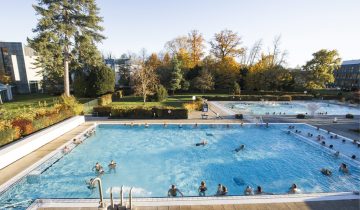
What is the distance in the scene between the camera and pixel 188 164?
548 inches

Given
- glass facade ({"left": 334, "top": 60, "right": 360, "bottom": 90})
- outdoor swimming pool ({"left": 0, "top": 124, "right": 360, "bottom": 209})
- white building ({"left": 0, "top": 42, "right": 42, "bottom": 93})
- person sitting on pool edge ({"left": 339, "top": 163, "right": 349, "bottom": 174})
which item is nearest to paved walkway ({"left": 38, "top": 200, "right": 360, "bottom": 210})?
outdoor swimming pool ({"left": 0, "top": 124, "right": 360, "bottom": 209})

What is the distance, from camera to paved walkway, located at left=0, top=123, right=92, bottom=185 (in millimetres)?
9984

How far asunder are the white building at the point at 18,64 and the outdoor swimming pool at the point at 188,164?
1461 inches

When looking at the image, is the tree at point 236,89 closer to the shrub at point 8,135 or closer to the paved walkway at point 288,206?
the paved walkway at point 288,206

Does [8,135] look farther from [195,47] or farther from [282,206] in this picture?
[195,47]

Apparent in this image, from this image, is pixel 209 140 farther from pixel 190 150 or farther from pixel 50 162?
pixel 50 162

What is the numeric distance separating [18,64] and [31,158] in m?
43.4

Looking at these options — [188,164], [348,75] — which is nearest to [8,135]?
[188,164]

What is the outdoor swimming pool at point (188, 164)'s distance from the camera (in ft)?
35.6

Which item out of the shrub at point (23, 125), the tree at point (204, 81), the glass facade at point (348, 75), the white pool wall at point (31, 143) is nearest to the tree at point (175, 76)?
the tree at point (204, 81)

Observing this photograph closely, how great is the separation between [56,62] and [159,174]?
23.0m

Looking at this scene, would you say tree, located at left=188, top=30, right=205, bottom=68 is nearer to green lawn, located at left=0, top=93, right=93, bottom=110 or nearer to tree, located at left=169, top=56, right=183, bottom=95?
tree, located at left=169, top=56, right=183, bottom=95

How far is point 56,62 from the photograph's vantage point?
26938 mm

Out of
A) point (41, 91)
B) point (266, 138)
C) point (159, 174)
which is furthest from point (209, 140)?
point (41, 91)
